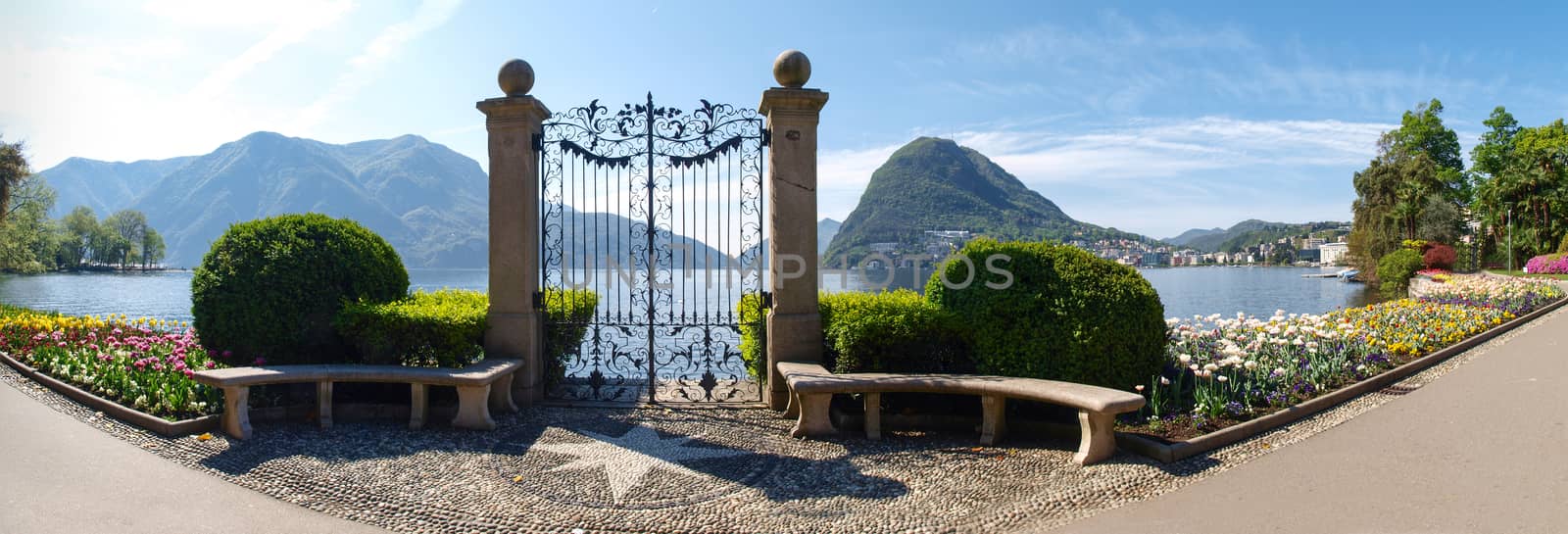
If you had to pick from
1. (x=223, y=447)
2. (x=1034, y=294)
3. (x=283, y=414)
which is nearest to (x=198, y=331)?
(x=283, y=414)

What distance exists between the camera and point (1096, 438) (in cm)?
505

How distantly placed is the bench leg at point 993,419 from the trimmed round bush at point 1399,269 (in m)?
36.8

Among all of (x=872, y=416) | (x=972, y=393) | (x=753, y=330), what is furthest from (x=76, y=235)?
(x=972, y=393)

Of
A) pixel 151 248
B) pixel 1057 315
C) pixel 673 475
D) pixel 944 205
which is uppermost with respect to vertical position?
pixel 944 205

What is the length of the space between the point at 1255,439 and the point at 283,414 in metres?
7.96

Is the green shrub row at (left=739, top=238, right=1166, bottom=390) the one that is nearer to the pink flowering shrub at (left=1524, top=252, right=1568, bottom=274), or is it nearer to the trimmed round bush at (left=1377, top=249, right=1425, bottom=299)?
the pink flowering shrub at (left=1524, top=252, right=1568, bottom=274)

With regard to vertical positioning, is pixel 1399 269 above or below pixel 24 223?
below

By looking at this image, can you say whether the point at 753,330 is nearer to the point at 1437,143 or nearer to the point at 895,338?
the point at 895,338

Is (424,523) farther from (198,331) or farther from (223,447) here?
(198,331)

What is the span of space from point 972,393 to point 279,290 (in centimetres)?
622

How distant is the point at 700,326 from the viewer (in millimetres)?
6992

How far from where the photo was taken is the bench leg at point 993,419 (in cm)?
565

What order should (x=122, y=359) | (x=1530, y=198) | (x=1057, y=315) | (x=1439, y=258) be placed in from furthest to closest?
(x=1530, y=198), (x=1439, y=258), (x=122, y=359), (x=1057, y=315)

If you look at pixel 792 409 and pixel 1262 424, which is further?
pixel 792 409
